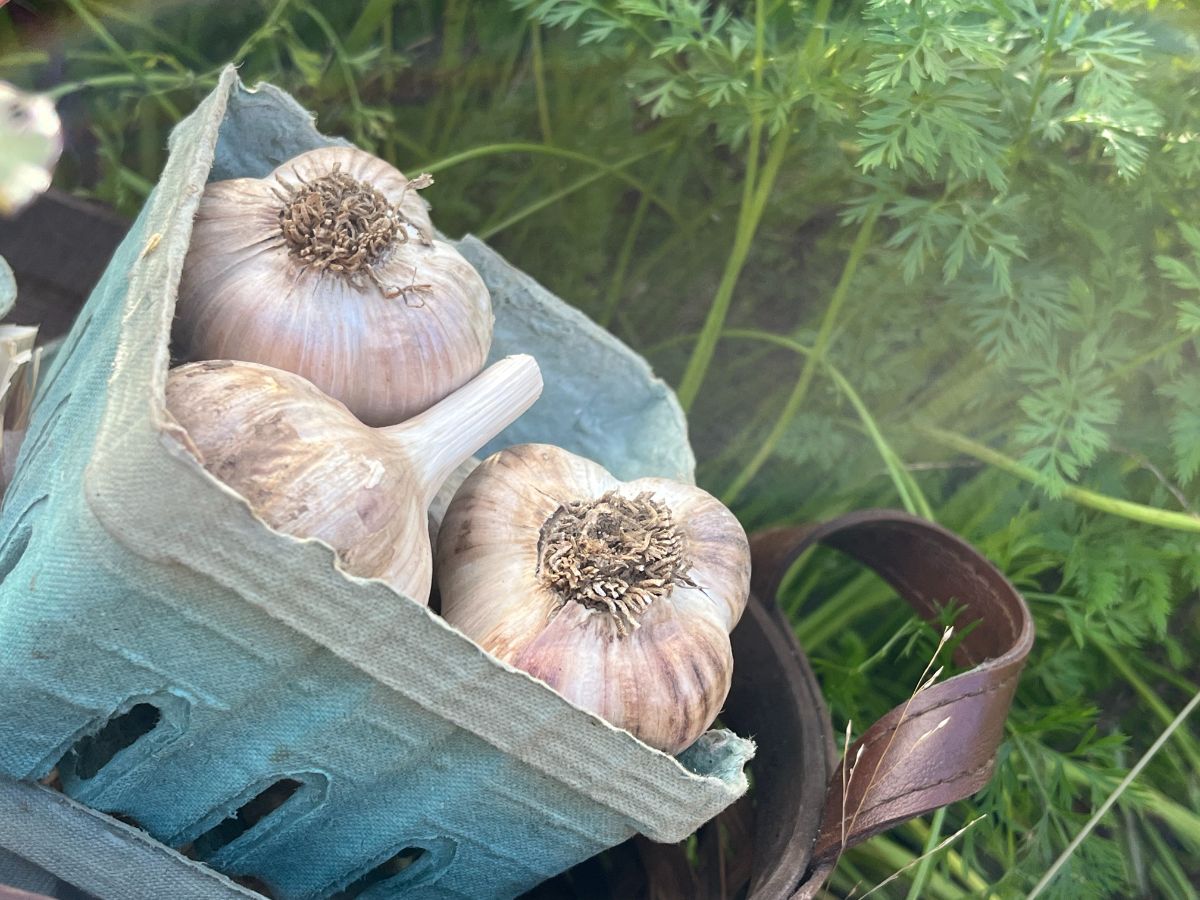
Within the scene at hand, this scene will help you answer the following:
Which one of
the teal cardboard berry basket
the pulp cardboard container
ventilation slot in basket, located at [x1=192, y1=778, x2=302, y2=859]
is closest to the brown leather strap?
the teal cardboard berry basket

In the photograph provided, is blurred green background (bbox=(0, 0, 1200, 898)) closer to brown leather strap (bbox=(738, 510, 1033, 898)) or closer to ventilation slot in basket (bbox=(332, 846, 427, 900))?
brown leather strap (bbox=(738, 510, 1033, 898))

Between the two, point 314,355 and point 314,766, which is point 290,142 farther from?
point 314,766

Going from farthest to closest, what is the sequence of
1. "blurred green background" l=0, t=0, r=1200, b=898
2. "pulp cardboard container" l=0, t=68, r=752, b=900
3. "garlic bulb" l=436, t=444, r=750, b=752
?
1. "blurred green background" l=0, t=0, r=1200, b=898
2. "garlic bulb" l=436, t=444, r=750, b=752
3. "pulp cardboard container" l=0, t=68, r=752, b=900

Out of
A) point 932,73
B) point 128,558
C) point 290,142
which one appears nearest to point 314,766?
point 128,558

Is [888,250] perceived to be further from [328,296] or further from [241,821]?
[241,821]

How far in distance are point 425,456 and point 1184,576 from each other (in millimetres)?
889

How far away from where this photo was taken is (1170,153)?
113cm

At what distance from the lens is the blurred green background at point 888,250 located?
3.48 feet

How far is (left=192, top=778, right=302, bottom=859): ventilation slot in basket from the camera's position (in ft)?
2.97

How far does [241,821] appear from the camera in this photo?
102cm

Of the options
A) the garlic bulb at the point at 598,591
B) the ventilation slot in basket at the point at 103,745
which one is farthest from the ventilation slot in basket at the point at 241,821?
the garlic bulb at the point at 598,591

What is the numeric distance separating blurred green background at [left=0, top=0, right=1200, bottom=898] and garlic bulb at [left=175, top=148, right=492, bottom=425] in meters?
0.37

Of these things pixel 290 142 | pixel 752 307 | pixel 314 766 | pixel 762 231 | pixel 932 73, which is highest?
pixel 932 73

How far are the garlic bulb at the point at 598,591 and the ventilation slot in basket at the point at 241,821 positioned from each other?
25 centimetres
